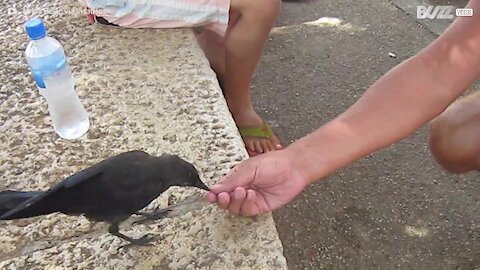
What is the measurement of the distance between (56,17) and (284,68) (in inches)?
44.1

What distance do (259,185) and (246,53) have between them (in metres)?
0.95

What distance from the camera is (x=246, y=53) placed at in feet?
7.76

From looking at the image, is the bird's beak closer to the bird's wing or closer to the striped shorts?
the bird's wing

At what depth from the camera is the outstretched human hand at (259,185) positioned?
4.82ft

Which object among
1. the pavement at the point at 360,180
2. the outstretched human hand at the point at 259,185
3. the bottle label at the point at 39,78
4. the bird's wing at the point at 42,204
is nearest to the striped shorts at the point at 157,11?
the bottle label at the point at 39,78

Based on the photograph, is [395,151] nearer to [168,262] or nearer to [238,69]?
[238,69]

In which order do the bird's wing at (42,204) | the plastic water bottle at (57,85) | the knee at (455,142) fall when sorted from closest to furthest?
the bird's wing at (42,204)
the plastic water bottle at (57,85)
the knee at (455,142)

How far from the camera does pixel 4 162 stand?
174 cm

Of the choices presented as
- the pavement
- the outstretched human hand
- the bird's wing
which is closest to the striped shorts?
the pavement

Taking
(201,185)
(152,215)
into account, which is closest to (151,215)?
(152,215)

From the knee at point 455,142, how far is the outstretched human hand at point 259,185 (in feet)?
2.13

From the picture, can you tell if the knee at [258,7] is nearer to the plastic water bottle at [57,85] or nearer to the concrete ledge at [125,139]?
the concrete ledge at [125,139]

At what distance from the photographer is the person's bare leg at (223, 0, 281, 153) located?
89.4 inches

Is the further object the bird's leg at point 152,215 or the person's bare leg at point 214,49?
the person's bare leg at point 214,49
